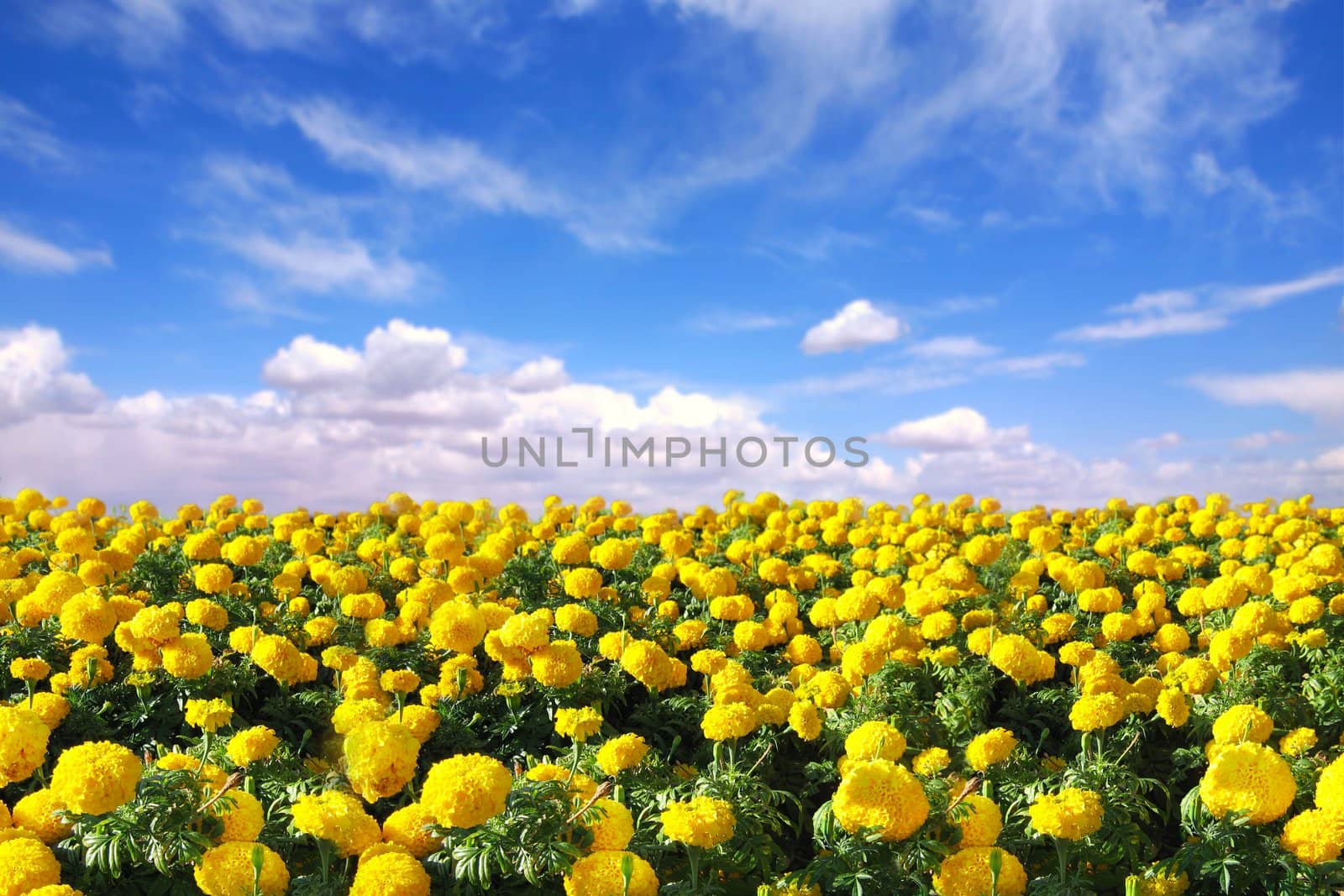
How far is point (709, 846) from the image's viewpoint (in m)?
3.76

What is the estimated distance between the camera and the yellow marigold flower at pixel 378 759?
377 centimetres

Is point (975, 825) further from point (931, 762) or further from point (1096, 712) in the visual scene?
point (1096, 712)

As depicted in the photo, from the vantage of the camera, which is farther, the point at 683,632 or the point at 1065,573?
the point at 1065,573

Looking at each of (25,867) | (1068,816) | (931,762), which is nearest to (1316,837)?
(1068,816)

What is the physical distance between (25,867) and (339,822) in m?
0.99

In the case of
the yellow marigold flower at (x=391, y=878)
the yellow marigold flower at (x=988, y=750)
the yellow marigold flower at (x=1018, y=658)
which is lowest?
the yellow marigold flower at (x=391, y=878)

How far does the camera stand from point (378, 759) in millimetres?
3777

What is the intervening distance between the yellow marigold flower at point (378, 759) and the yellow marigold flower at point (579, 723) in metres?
1.12

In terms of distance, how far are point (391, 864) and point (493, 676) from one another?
2765 millimetres

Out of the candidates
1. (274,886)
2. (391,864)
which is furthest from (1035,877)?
(274,886)

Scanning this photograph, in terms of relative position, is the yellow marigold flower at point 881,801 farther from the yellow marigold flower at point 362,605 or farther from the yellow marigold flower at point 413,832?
the yellow marigold flower at point 362,605

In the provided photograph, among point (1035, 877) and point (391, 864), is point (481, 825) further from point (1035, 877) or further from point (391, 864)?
point (1035, 877)

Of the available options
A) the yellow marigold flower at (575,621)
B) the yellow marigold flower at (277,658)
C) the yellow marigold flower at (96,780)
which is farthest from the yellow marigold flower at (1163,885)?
the yellow marigold flower at (277,658)

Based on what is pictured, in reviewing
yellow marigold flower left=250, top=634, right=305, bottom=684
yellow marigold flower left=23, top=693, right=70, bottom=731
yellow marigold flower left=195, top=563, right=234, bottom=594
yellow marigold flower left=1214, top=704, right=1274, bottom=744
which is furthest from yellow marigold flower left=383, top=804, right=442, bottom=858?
yellow marigold flower left=195, top=563, right=234, bottom=594
